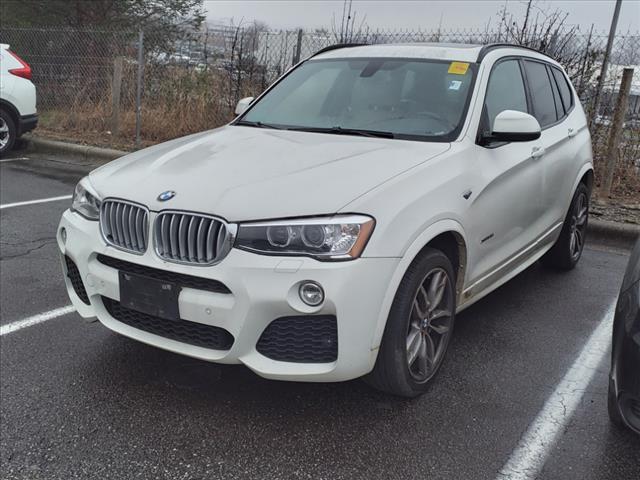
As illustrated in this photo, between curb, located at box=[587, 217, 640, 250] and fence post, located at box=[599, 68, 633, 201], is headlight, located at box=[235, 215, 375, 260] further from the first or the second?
fence post, located at box=[599, 68, 633, 201]

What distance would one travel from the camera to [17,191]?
7289mm

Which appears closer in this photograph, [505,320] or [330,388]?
[330,388]

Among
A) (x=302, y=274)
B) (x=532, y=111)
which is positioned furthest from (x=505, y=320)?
(x=302, y=274)

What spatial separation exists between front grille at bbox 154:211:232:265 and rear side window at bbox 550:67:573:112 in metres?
3.42

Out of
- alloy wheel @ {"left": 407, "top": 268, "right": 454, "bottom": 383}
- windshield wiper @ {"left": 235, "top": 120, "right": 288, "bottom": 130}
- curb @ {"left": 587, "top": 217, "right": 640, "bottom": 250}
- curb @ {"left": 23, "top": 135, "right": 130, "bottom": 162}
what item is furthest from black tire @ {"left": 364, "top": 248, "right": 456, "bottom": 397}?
curb @ {"left": 23, "top": 135, "right": 130, "bottom": 162}

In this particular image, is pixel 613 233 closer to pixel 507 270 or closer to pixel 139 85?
pixel 507 270

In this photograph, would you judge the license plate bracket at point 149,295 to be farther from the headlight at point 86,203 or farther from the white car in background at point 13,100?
the white car in background at point 13,100

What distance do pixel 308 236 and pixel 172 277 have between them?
0.61 meters

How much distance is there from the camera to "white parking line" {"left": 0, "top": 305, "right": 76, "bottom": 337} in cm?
372

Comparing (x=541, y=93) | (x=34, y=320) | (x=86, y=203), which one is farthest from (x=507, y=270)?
(x=34, y=320)

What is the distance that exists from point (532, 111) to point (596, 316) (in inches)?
57.8

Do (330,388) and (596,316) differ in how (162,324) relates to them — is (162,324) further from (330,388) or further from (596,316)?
(596,316)

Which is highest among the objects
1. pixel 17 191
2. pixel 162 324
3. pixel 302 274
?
pixel 302 274

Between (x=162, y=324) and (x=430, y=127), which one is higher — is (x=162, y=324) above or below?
below
